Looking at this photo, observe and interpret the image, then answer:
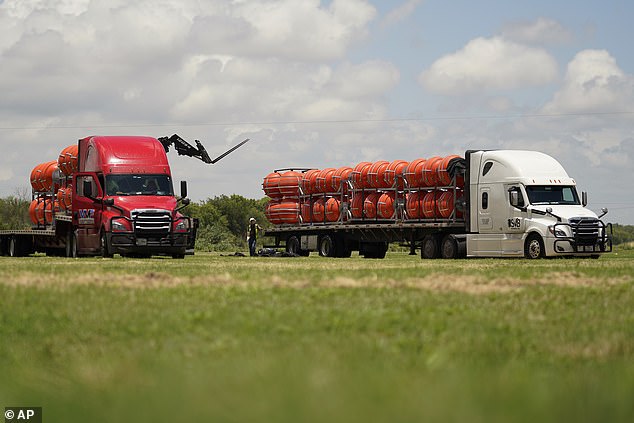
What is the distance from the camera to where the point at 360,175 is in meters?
49.6

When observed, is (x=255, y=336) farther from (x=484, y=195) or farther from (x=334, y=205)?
(x=334, y=205)

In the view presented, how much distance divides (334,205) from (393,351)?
131 ft

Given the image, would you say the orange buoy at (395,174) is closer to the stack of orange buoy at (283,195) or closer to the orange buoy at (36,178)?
the stack of orange buoy at (283,195)

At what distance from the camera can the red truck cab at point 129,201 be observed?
40250mm

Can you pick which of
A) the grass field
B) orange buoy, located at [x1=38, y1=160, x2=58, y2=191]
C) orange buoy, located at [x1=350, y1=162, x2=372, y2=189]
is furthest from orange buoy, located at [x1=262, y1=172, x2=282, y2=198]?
the grass field

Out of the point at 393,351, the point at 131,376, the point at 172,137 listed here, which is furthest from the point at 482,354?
the point at 172,137

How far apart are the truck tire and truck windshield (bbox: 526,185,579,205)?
1321mm

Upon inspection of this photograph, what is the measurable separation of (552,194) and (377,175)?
9.58m

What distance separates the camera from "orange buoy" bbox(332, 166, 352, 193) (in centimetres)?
5081

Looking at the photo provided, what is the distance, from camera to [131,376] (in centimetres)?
1003

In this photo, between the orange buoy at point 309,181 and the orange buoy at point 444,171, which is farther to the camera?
the orange buoy at point 309,181

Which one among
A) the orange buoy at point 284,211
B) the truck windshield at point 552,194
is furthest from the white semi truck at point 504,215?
the orange buoy at point 284,211

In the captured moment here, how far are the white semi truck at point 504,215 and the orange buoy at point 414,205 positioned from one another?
0.08 m

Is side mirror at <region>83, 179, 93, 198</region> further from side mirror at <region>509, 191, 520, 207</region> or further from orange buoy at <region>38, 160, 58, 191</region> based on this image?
side mirror at <region>509, 191, 520, 207</region>
